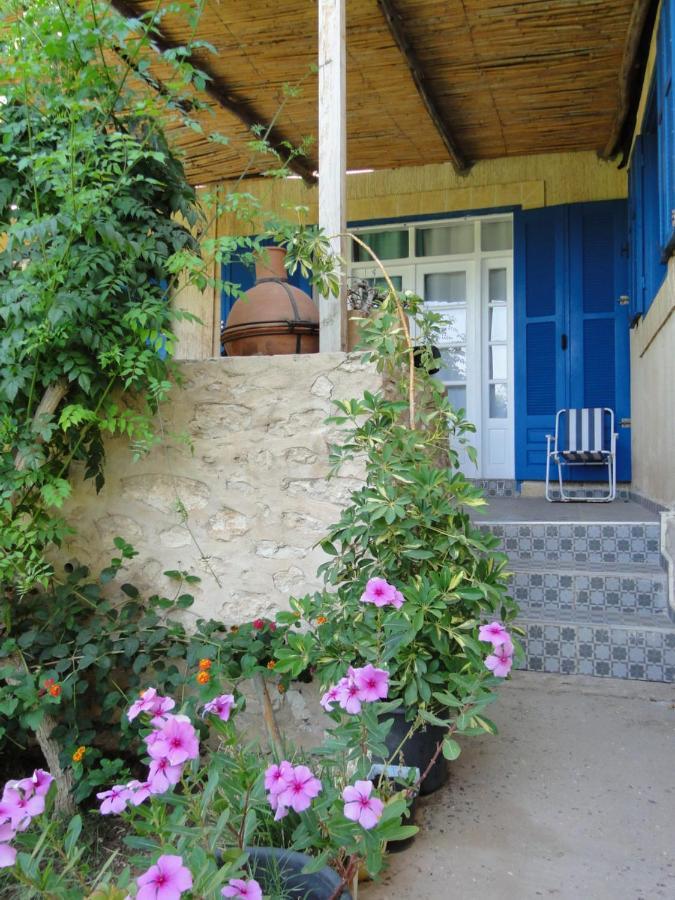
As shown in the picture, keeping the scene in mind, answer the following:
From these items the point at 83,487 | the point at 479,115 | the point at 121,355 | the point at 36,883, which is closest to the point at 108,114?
the point at 121,355

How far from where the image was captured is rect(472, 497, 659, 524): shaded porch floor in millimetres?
3845

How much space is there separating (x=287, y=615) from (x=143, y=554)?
0.85 metres

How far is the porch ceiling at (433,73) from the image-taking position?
13.0 ft

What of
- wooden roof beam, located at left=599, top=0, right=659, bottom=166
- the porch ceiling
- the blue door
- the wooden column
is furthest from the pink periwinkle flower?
the blue door

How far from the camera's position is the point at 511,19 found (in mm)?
3986

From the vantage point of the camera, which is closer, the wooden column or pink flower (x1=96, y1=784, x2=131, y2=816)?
pink flower (x1=96, y1=784, x2=131, y2=816)

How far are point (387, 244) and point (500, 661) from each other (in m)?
5.37

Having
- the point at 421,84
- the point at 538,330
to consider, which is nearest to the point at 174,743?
the point at 421,84

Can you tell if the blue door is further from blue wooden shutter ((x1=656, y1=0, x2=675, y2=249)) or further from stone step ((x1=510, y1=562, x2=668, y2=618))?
stone step ((x1=510, y1=562, x2=668, y2=618))

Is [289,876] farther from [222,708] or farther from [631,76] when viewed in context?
[631,76]

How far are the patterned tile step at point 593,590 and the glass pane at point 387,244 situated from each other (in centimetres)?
380

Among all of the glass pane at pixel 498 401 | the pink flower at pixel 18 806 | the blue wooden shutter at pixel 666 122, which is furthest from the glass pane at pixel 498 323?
the pink flower at pixel 18 806

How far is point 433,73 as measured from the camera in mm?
4578

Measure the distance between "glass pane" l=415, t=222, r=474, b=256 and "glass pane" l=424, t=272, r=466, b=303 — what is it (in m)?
0.19
